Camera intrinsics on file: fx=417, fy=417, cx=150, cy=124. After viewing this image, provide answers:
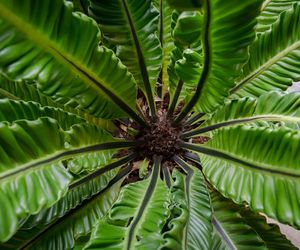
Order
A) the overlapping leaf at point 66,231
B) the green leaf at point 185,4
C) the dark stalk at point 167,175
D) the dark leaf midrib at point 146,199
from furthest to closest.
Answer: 1. the dark stalk at point 167,175
2. the overlapping leaf at point 66,231
3. the dark leaf midrib at point 146,199
4. the green leaf at point 185,4

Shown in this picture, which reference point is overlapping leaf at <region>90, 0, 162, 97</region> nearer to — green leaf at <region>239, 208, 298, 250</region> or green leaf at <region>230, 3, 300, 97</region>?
green leaf at <region>230, 3, 300, 97</region>

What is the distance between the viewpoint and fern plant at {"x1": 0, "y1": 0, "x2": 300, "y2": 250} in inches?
22.6

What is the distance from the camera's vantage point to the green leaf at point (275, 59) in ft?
2.53

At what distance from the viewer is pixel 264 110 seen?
2.52 ft

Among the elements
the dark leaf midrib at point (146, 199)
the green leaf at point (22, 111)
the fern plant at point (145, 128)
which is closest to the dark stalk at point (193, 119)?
the fern plant at point (145, 128)

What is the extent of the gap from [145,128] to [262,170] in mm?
360

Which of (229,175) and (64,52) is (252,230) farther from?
(64,52)

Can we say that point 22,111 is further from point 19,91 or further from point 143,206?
point 143,206

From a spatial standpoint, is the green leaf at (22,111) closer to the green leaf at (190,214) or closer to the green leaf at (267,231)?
the green leaf at (190,214)

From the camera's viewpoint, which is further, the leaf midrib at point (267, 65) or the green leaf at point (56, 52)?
the leaf midrib at point (267, 65)

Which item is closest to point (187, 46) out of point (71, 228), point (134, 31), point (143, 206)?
point (134, 31)

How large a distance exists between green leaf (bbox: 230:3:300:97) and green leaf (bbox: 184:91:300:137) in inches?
3.6

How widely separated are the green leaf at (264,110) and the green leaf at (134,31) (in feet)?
0.59

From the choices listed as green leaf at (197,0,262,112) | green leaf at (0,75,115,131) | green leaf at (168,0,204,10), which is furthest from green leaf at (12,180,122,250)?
green leaf at (168,0,204,10)
